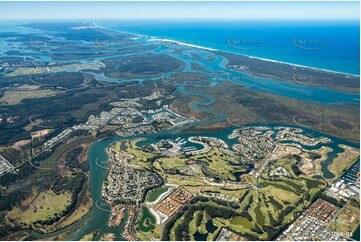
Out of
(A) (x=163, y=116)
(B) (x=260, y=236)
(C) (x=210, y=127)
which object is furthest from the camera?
(A) (x=163, y=116)

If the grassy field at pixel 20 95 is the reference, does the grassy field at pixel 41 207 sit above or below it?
above

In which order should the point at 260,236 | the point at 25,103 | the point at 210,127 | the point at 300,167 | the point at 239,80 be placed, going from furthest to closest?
the point at 239,80 → the point at 25,103 → the point at 210,127 → the point at 300,167 → the point at 260,236

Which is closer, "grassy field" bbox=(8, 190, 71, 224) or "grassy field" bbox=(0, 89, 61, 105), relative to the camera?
"grassy field" bbox=(8, 190, 71, 224)

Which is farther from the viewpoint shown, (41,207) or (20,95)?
(20,95)

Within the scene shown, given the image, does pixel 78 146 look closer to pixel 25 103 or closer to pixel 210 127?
pixel 210 127

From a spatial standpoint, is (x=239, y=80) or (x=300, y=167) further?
(x=239, y=80)

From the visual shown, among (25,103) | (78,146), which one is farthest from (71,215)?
(25,103)

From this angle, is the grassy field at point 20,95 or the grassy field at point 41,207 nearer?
the grassy field at point 41,207

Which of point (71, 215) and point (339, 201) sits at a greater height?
point (339, 201)

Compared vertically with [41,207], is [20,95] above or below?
below

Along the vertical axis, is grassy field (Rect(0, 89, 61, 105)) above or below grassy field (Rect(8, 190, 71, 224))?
below
